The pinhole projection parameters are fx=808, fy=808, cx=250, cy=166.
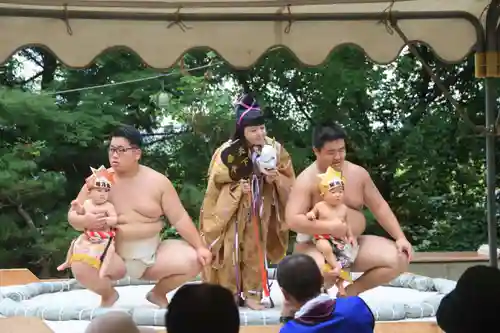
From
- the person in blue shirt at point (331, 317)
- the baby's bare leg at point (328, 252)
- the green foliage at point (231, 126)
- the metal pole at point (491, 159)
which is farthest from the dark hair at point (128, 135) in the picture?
the green foliage at point (231, 126)

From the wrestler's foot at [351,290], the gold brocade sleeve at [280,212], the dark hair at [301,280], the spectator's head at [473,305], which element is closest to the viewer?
the spectator's head at [473,305]

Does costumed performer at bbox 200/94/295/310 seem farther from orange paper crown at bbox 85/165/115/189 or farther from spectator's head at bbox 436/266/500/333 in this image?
spectator's head at bbox 436/266/500/333

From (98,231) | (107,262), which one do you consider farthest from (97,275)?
(98,231)

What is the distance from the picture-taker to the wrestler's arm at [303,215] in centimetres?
348

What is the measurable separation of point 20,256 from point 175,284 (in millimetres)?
4801

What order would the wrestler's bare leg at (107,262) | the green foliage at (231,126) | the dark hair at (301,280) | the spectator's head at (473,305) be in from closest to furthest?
the spectator's head at (473,305) < the dark hair at (301,280) < the wrestler's bare leg at (107,262) < the green foliage at (231,126)

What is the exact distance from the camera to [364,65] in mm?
8898

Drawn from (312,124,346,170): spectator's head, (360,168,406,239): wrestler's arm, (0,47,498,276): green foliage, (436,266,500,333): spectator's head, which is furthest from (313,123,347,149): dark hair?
(0,47,498,276): green foliage

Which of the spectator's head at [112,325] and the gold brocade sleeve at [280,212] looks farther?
the gold brocade sleeve at [280,212]

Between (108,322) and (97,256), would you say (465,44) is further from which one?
(108,322)

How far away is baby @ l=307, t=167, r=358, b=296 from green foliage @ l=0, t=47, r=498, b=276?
477cm

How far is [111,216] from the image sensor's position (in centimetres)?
359

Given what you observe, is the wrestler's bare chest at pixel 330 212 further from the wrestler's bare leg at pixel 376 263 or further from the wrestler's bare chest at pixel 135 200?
the wrestler's bare chest at pixel 135 200

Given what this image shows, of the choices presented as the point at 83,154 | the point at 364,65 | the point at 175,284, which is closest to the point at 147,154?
the point at 83,154
